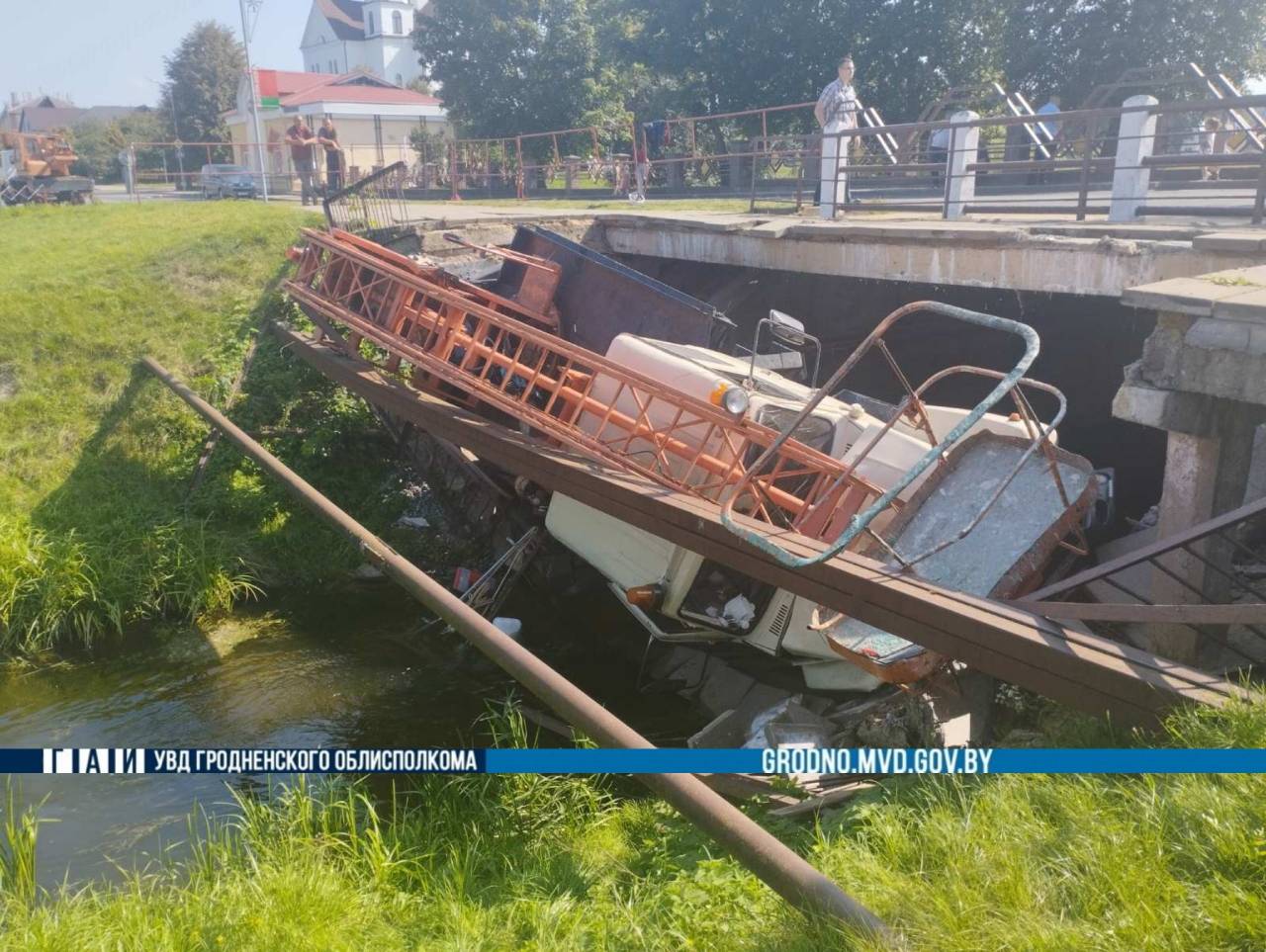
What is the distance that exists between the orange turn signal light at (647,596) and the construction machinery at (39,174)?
24.8m

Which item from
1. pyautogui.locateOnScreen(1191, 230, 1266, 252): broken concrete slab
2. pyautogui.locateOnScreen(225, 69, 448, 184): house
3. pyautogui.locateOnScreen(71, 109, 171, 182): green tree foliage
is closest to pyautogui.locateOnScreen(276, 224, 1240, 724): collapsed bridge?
pyautogui.locateOnScreen(1191, 230, 1266, 252): broken concrete slab

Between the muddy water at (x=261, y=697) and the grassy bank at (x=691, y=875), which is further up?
the grassy bank at (x=691, y=875)

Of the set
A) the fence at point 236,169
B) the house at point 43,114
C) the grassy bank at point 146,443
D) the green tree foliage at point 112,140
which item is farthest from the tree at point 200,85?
the grassy bank at point 146,443

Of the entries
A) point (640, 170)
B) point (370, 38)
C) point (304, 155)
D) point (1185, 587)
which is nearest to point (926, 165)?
point (1185, 587)

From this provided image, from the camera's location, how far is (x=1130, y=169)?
30.0 ft

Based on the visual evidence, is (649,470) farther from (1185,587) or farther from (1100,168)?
(1100,168)

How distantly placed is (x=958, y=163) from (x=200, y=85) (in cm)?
5697

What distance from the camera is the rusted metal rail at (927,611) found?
3.93 m

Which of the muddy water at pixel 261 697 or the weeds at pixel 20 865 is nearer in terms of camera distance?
the weeds at pixel 20 865

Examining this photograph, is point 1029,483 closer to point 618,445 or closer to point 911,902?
point 618,445

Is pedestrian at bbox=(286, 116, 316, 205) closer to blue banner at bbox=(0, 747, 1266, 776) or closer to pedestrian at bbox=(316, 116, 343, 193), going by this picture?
pedestrian at bbox=(316, 116, 343, 193)

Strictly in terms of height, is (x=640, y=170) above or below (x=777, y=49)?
below

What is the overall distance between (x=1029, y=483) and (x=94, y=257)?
13118 mm

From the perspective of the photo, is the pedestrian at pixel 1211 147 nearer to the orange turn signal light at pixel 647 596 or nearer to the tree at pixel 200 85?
the orange turn signal light at pixel 647 596
